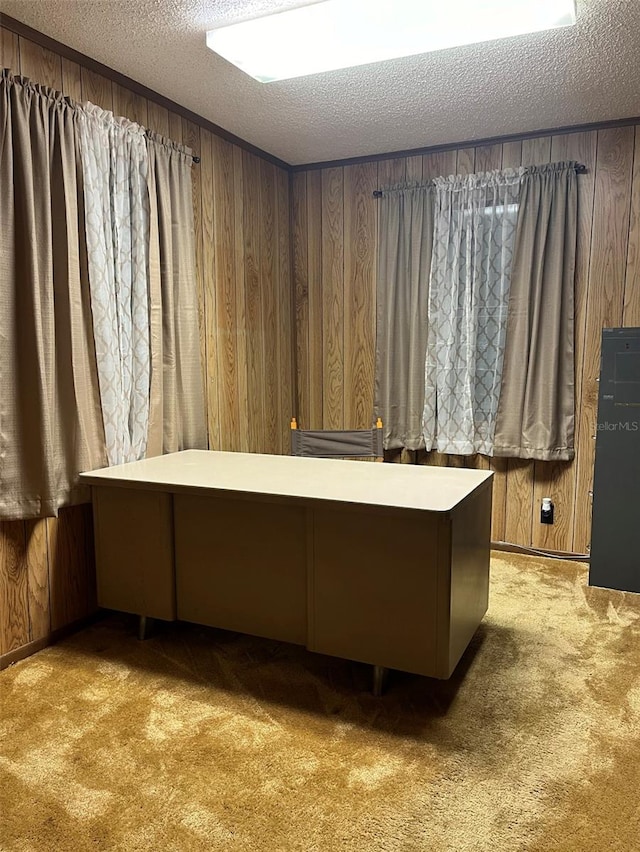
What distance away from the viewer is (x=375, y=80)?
288cm

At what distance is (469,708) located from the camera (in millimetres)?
2127

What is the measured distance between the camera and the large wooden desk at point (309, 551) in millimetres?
2027

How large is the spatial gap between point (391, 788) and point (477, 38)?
104 inches

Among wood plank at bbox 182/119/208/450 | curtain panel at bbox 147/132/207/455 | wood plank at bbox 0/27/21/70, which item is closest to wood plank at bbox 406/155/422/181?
wood plank at bbox 182/119/208/450

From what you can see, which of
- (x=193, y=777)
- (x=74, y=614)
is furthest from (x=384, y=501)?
(x=74, y=614)

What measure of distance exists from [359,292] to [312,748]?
118 inches

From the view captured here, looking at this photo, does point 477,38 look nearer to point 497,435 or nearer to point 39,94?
point 39,94

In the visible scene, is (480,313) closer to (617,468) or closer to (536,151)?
(536,151)

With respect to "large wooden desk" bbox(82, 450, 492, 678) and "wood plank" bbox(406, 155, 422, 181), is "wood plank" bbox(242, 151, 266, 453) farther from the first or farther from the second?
"large wooden desk" bbox(82, 450, 492, 678)

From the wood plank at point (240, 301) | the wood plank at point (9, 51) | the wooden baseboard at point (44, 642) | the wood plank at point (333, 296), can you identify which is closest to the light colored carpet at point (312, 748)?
the wooden baseboard at point (44, 642)

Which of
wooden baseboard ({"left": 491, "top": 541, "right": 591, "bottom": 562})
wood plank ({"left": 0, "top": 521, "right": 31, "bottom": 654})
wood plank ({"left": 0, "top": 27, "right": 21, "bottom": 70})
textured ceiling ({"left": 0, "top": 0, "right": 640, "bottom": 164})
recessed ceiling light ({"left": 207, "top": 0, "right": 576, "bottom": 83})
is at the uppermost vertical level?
textured ceiling ({"left": 0, "top": 0, "right": 640, "bottom": 164})

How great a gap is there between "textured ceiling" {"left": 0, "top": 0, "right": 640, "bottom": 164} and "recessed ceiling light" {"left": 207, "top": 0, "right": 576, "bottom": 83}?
90 millimetres

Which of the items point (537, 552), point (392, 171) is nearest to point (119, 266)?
point (392, 171)

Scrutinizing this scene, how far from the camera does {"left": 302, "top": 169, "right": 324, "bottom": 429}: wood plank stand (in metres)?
4.26
